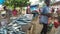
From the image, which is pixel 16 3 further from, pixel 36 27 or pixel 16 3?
pixel 36 27

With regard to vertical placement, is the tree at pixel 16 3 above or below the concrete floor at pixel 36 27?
above

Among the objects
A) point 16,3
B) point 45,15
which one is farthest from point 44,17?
point 16,3

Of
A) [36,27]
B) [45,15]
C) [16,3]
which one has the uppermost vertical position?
[16,3]

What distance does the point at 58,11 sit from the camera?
127 centimetres

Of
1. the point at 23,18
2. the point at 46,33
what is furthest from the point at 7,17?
the point at 46,33

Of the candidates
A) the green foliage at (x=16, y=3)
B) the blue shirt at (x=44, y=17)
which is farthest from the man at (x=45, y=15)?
the green foliage at (x=16, y=3)

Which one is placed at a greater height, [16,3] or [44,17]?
[16,3]

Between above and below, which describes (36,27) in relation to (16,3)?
below

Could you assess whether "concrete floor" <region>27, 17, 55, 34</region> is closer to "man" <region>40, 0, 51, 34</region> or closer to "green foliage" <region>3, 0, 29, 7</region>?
"man" <region>40, 0, 51, 34</region>

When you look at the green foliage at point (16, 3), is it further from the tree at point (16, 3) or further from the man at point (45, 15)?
the man at point (45, 15)

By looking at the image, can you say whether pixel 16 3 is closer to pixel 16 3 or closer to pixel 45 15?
pixel 16 3

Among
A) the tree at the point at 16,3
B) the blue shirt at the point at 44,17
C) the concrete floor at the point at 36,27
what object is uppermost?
the tree at the point at 16,3

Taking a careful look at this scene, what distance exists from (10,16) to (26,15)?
15cm

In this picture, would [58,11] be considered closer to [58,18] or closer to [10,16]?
[58,18]
